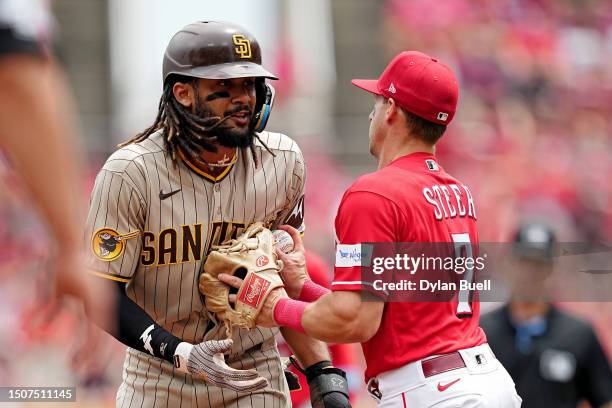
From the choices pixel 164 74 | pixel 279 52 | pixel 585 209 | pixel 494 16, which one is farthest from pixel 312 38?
pixel 164 74

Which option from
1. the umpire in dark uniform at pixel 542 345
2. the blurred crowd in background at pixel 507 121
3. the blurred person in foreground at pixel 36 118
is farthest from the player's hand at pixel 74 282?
the blurred crowd in background at pixel 507 121

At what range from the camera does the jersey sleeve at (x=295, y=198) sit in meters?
4.30

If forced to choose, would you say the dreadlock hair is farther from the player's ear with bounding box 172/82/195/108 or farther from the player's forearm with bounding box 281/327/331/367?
the player's forearm with bounding box 281/327/331/367

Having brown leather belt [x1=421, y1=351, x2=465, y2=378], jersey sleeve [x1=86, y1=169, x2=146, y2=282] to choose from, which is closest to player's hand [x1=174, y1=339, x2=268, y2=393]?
jersey sleeve [x1=86, y1=169, x2=146, y2=282]

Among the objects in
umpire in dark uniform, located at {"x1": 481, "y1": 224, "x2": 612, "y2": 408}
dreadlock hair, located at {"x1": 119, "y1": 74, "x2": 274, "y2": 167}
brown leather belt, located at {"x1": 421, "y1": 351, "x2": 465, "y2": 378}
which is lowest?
umpire in dark uniform, located at {"x1": 481, "y1": 224, "x2": 612, "y2": 408}

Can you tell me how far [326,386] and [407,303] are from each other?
60cm

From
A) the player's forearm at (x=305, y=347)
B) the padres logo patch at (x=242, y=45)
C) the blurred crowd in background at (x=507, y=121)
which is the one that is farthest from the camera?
the blurred crowd in background at (x=507, y=121)

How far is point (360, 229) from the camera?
12.5 ft

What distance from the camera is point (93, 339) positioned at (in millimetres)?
2395

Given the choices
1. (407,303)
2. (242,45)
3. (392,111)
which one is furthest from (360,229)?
(242,45)

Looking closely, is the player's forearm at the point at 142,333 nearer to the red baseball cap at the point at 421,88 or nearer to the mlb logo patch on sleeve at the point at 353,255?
the mlb logo patch on sleeve at the point at 353,255

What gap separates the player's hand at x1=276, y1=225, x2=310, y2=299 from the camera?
13.9 ft

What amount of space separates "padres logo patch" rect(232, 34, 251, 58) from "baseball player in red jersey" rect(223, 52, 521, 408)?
53cm

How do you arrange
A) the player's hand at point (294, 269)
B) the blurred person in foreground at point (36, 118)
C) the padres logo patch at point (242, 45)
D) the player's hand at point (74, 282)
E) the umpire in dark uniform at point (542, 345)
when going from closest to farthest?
1. the blurred person in foreground at point (36, 118)
2. the player's hand at point (74, 282)
3. the padres logo patch at point (242, 45)
4. the player's hand at point (294, 269)
5. the umpire in dark uniform at point (542, 345)
